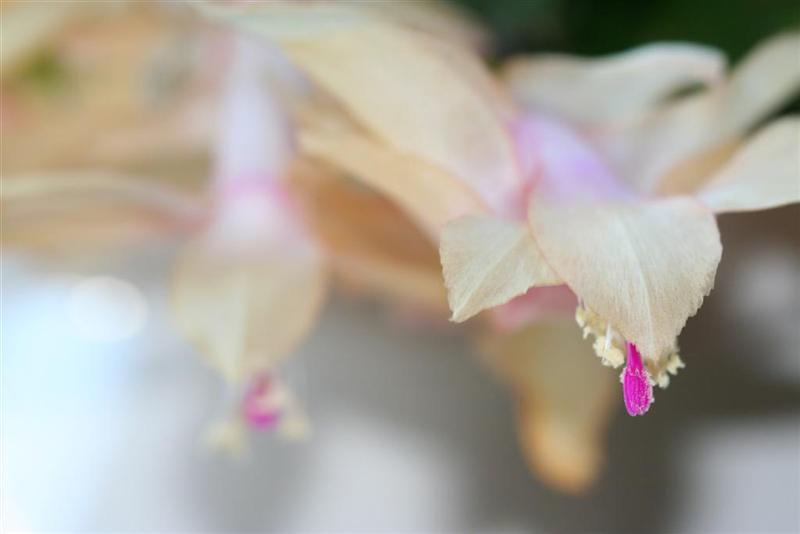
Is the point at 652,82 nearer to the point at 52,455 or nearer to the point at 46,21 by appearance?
the point at 46,21

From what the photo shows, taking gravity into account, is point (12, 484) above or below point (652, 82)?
below

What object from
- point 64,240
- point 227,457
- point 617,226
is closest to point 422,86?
point 617,226

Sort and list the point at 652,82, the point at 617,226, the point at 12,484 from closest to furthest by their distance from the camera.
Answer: the point at 617,226 < the point at 652,82 < the point at 12,484

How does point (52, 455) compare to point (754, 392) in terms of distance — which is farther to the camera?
point (52, 455)

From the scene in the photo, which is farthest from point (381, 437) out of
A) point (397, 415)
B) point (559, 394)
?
point (559, 394)

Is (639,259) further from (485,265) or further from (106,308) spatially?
(106,308)

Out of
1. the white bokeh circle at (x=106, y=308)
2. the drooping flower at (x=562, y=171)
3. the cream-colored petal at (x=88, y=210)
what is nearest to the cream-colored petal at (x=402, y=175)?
the drooping flower at (x=562, y=171)

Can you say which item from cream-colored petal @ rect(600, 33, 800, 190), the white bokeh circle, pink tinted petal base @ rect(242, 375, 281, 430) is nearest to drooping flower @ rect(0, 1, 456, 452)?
pink tinted petal base @ rect(242, 375, 281, 430)
